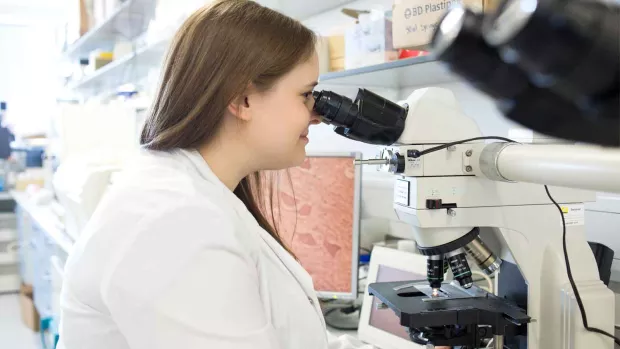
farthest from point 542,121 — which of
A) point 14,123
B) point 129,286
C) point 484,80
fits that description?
point 14,123

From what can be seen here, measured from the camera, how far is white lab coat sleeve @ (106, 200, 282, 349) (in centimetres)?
73

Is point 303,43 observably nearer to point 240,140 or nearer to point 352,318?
point 240,140

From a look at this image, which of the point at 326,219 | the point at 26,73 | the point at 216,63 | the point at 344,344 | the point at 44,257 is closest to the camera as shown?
the point at 216,63

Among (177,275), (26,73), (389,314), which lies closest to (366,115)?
(177,275)

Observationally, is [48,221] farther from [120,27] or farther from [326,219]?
[326,219]

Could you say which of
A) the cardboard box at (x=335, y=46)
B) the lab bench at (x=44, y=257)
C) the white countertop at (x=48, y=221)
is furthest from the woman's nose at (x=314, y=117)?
the lab bench at (x=44, y=257)

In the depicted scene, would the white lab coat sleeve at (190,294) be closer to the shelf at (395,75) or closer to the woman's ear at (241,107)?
the woman's ear at (241,107)

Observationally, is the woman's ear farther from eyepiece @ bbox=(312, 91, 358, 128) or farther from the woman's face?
eyepiece @ bbox=(312, 91, 358, 128)

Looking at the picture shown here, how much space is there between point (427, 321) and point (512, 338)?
25 cm

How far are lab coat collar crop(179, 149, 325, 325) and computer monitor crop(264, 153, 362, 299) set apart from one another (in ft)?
1.90

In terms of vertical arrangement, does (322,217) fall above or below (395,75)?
below

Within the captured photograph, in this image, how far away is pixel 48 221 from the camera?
9.50 ft

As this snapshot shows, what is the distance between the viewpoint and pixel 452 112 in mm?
973

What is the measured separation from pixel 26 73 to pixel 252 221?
5.65m
